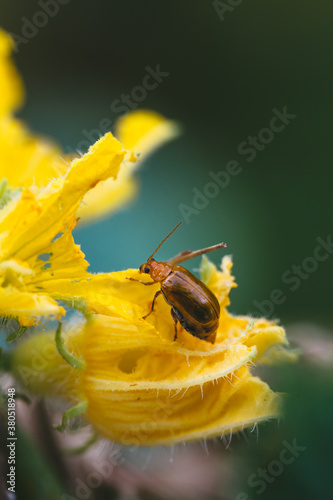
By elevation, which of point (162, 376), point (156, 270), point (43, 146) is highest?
point (156, 270)

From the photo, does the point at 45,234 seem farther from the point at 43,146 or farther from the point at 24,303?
the point at 43,146

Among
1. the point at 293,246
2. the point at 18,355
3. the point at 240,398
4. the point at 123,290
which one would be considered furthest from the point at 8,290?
the point at 293,246

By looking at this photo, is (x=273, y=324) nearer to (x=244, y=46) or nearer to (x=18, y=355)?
(x=18, y=355)

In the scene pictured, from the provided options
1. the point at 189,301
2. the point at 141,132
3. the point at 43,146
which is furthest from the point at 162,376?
the point at 43,146

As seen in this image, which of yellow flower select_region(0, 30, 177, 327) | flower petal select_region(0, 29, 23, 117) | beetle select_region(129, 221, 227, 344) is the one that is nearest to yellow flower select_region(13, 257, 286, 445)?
beetle select_region(129, 221, 227, 344)

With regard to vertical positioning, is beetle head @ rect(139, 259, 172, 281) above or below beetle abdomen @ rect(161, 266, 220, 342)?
below

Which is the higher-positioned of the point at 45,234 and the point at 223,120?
the point at 223,120

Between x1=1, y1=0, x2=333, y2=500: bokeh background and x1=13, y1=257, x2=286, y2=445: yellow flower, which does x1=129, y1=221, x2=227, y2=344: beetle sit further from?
x1=1, y1=0, x2=333, y2=500: bokeh background

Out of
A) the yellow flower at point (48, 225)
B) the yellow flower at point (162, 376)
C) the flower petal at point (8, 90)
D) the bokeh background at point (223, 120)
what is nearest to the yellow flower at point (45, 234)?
the yellow flower at point (48, 225)
